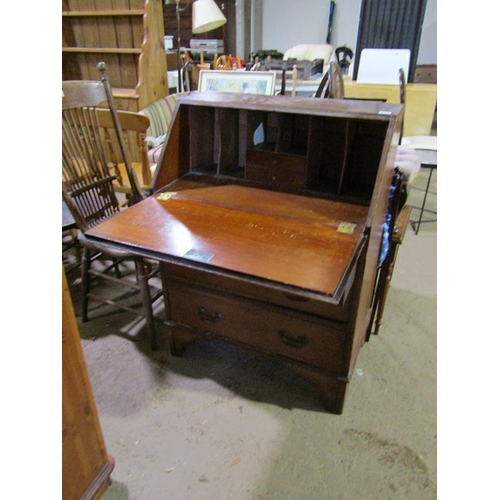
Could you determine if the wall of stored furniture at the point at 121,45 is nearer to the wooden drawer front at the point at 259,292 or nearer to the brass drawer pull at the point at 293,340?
the wooden drawer front at the point at 259,292

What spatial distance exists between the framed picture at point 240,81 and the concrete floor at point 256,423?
134 cm

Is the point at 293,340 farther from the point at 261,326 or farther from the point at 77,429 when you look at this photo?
the point at 77,429

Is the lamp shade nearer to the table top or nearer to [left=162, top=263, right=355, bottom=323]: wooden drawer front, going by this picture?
the table top

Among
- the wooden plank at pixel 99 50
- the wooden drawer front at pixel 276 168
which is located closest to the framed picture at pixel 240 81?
the wooden drawer front at pixel 276 168

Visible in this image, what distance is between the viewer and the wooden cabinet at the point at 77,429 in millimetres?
934

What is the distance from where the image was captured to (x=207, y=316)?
1.50m

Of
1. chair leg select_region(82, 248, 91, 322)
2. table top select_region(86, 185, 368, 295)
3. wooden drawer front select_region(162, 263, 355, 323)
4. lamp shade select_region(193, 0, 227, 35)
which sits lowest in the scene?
chair leg select_region(82, 248, 91, 322)

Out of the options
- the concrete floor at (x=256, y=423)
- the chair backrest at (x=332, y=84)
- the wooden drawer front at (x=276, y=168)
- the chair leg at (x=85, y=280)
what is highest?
the chair backrest at (x=332, y=84)

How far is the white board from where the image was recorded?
4.02m

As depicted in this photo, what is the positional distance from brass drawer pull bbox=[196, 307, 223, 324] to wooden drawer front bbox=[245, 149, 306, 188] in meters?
0.55

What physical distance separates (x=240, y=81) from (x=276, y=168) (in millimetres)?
886

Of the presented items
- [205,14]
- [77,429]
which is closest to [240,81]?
[205,14]

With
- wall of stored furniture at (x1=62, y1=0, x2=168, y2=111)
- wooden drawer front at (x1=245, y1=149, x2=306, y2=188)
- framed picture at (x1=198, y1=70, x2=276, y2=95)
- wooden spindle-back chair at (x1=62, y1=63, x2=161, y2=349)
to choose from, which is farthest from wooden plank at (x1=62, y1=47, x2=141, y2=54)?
wooden drawer front at (x1=245, y1=149, x2=306, y2=188)

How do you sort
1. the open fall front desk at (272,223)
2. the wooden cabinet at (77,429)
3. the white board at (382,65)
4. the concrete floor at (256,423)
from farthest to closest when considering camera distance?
the white board at (382,65) < the concrete floor at (256,423) < the open fall front desk at (272,223) < the wooden cabinet at (77,429)
